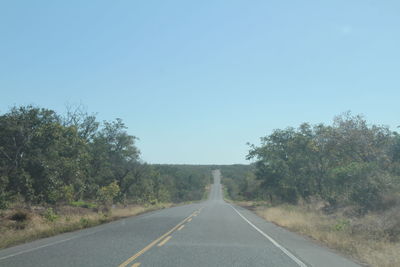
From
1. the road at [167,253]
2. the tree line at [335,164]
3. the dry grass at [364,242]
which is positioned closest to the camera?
the road at [167,253]

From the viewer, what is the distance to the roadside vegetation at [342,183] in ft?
45.0

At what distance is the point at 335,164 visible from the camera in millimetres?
34938

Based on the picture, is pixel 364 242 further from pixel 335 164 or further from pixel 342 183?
pixel 335 164

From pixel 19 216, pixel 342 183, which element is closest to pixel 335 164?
pixel 342 183

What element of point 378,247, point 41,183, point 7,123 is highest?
point 7,123

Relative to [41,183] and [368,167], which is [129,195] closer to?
[41,183]

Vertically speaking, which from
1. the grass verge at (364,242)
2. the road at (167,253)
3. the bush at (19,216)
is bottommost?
the grass verge at (364,242)

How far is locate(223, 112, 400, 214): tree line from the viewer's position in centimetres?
2273

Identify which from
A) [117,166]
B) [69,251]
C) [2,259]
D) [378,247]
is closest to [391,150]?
[378,247]

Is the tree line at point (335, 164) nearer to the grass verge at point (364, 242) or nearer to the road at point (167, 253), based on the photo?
the grass verge at point (364, 242)

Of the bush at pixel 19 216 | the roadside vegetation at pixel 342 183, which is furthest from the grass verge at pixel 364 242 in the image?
the bush at pixel 19 216

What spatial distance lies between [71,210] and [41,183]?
6985 mm

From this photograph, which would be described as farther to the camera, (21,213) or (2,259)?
(21,213)

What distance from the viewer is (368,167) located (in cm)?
2292
